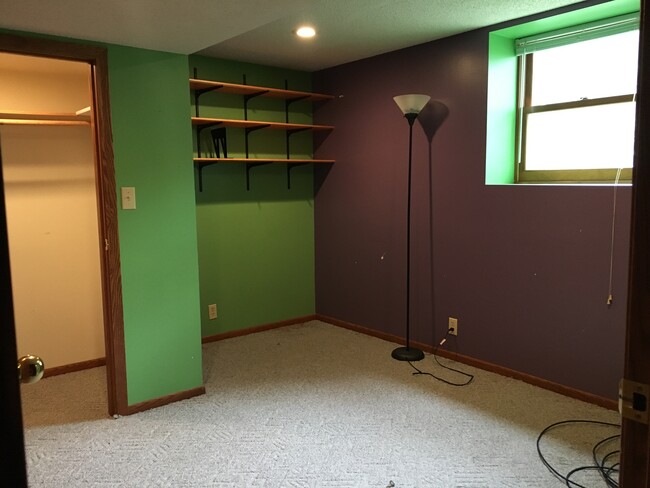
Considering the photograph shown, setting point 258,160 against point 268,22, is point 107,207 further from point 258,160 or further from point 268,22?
point 258,160

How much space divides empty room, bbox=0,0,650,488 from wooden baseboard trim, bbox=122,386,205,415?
0.04ft

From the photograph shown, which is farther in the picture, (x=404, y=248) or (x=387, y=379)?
(x=404, y=248)

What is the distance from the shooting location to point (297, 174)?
4539 millimetres

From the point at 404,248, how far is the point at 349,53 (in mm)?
1531

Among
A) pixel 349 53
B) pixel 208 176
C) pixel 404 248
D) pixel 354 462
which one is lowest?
pixel 354 462

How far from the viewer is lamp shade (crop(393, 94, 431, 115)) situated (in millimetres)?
3358

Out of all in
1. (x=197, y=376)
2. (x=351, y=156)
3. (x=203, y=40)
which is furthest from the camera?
(x=351, y=156)

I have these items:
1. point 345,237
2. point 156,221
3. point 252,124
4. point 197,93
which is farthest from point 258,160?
point 156,221

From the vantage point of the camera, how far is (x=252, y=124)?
3.96 metres

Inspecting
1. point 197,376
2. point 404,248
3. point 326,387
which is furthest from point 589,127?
point 197,376

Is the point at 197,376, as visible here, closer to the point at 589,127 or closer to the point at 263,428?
the point at 263,428

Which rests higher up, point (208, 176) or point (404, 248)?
point (208, 176)

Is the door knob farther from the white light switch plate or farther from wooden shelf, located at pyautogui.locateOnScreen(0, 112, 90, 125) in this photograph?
wooden shelf, located at pyautogui.locateOnScreen(0, 112, 90, 125)

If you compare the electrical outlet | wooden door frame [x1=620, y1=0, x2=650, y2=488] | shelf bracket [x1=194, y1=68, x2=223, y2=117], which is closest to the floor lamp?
the electrical outlet
